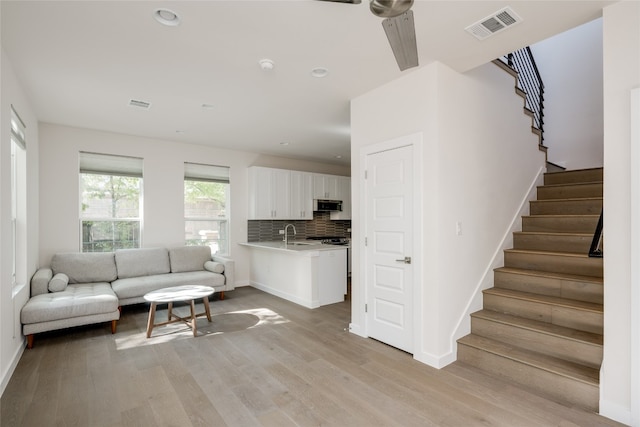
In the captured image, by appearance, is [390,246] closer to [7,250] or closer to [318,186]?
[7,250]

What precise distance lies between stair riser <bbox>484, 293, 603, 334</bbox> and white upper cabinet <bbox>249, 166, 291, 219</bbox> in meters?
4.26

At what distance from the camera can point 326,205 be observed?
288 inches

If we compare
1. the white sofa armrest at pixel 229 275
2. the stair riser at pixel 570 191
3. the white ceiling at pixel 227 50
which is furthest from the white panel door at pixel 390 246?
the white sofa armrest at pixel 229 275

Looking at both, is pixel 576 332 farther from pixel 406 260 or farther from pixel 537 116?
pixel 537 116

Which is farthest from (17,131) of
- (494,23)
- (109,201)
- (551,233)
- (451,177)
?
(551,233)

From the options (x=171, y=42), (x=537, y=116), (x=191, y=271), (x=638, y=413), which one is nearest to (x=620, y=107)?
(x=638, y=413)

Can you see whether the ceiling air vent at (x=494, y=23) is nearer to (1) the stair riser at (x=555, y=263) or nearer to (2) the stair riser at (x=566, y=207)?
(1) the stair riser at (x=555, y=263)

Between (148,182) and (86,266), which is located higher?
(148,182)

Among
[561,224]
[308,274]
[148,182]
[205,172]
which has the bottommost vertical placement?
[308,274]

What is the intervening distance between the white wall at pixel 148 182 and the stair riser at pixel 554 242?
4814 millimetres

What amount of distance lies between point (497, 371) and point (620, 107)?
220 centimetres

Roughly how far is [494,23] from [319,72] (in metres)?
1.48

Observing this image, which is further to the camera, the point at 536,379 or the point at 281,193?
the point at 281,193

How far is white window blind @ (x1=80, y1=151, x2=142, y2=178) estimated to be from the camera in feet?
16.2
